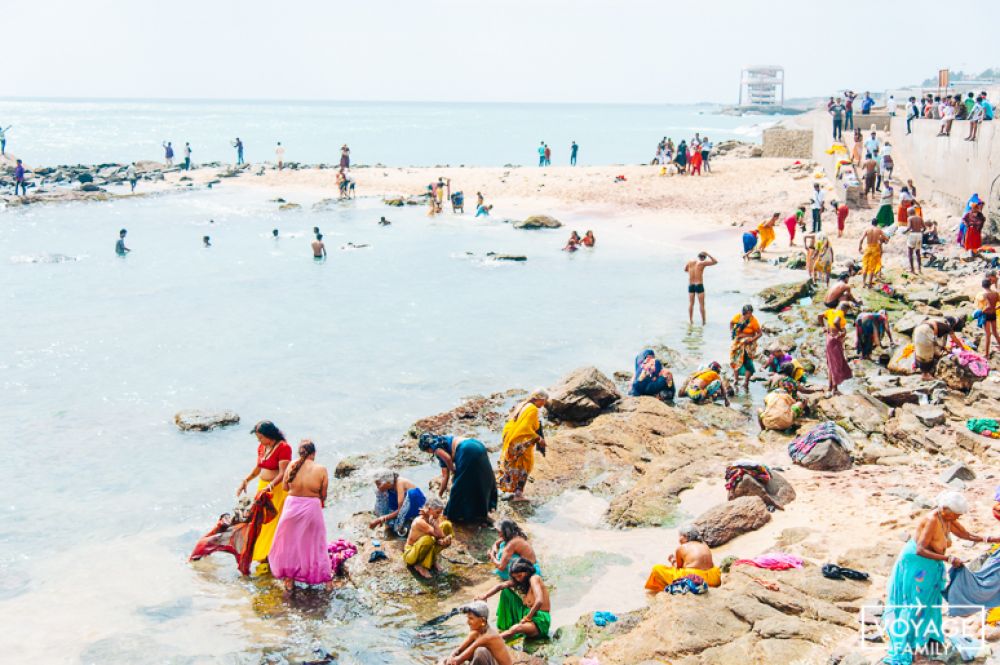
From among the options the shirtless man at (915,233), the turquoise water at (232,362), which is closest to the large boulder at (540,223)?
the turquoise water at (232,362)

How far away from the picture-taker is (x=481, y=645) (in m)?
6.76

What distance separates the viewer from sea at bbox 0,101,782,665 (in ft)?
28.4

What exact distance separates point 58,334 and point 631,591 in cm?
1800

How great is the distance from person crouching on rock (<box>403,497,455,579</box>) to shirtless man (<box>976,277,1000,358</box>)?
1063cm

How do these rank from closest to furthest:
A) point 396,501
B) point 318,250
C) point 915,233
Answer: point 396,501
point 915,233
point 318,250

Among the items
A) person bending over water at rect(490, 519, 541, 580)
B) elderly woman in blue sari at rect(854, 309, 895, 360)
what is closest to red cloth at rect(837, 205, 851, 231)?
elderly woman in blue sari at rect(854, 309, 895, 360)

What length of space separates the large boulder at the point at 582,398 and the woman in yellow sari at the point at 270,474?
565 cm

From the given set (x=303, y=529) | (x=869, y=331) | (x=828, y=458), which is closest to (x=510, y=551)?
(x=303, y=529)

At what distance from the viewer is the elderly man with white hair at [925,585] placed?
6.36m

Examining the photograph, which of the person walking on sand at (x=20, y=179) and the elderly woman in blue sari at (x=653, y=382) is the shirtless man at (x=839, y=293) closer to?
the elderly woman in blue sari at (x=653, y=382)

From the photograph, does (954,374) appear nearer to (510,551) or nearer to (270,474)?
(510,551)

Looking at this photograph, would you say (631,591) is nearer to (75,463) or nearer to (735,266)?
(75,463)

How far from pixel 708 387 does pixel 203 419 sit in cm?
865

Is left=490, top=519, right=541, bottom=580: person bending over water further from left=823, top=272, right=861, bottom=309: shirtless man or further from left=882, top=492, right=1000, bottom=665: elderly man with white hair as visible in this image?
left=823, top=272, right=861, bottom=309: shirtless man
